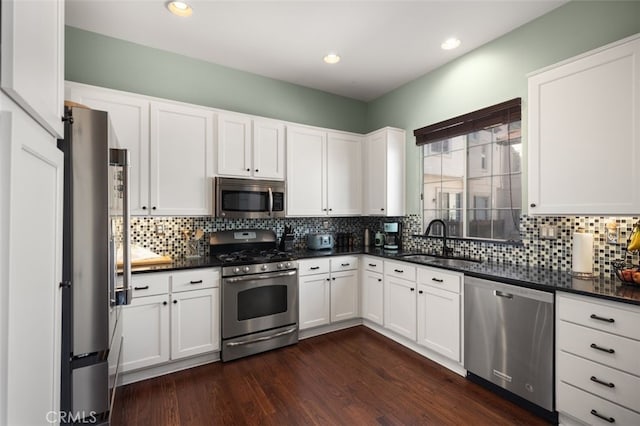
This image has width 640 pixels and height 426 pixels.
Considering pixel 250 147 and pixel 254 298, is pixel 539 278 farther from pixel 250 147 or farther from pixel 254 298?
pixel 250 147

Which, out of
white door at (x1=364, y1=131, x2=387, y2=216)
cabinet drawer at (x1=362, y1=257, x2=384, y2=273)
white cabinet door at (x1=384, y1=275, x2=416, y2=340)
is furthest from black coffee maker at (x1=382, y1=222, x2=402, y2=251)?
white cabinet door at (x1=384, y1=275, x2=416, y2=340)

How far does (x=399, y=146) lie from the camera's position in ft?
12.6

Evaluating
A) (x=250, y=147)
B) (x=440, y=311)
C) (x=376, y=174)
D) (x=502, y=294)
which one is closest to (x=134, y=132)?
(x=250, y=147)

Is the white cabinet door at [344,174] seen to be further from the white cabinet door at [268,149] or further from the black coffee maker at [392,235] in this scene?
the white cabinet door at [268,149]

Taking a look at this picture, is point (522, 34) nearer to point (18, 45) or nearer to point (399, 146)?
point (399, 146)

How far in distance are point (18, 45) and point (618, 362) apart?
9.33 ft

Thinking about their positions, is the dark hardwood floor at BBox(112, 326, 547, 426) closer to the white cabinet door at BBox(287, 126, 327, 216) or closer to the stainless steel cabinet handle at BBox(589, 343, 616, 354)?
the stainless steel cabinet handle at BBox(589, 343, 616, 354)

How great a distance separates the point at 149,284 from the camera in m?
2.50

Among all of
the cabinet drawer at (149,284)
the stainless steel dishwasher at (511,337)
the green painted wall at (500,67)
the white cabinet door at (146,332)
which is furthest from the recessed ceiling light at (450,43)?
the white cabinet door at (146,332)

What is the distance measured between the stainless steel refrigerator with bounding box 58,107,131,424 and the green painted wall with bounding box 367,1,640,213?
10.4 ft

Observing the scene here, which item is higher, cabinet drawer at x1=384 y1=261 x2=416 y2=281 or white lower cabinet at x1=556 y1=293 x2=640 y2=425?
cabinet drawer at x1=384 y1=261 x2=416 y2=281

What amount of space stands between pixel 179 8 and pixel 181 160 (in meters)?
1.25

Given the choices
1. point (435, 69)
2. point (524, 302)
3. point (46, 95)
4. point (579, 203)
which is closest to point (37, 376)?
point (46, 95)

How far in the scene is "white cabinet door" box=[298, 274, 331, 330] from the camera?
3318mm
